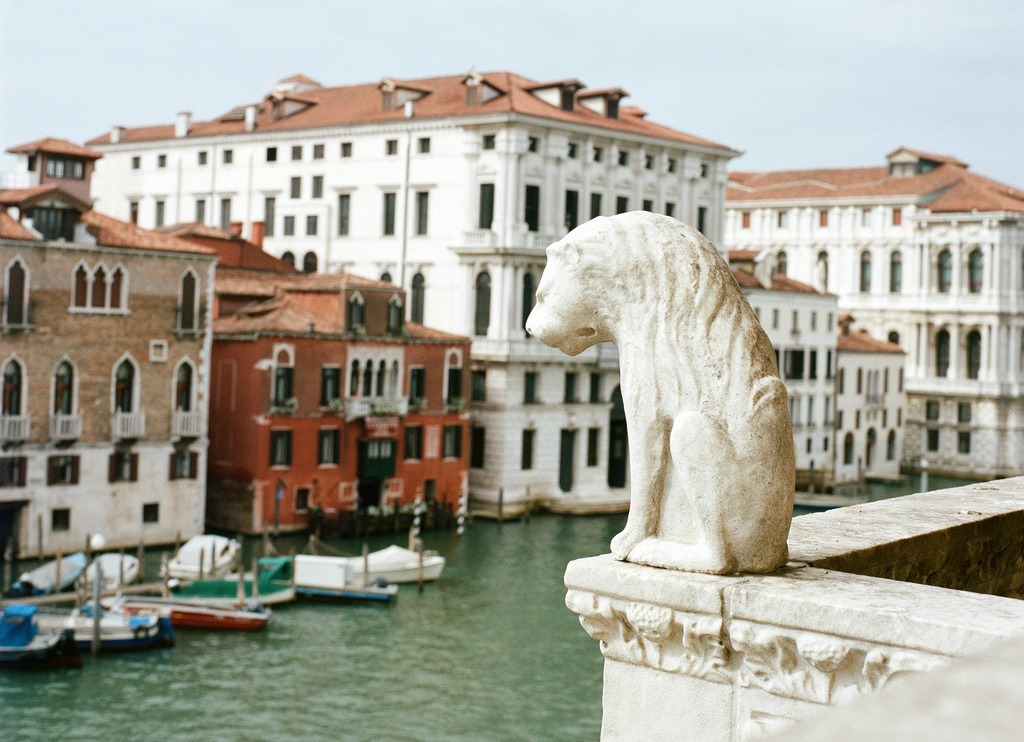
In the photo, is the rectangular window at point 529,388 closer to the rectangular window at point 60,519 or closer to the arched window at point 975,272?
the rectangular window at point 60,519

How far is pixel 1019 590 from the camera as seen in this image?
157 inches

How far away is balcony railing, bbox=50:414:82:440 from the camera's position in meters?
23.4

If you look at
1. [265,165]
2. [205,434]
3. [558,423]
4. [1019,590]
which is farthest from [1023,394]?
[1019,590]

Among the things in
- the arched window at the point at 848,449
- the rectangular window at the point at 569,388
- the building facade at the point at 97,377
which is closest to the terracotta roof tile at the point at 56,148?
the building facade at the point at 97,377

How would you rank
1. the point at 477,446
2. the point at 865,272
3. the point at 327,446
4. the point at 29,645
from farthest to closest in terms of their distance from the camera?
the point at 865,272, the point at 477,446, the point at 327,446, the point at 29,645

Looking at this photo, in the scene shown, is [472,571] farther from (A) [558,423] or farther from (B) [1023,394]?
(B) [1023,394]

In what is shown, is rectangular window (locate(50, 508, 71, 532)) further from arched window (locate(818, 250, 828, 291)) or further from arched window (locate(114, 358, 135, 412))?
arched window (locate(818, 250, 828, 291))

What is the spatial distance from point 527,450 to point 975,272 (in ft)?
67.6

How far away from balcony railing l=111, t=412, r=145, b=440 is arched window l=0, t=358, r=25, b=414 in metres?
1.67

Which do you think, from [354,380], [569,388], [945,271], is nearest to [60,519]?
[354,380]

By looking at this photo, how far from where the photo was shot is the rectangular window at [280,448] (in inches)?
1041

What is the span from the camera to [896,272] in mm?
47812

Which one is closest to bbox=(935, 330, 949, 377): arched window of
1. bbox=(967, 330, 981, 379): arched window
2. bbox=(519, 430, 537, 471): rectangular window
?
bbox=(967, 330, 981, 379): arched window

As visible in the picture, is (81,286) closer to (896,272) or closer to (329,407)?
(329,407)
